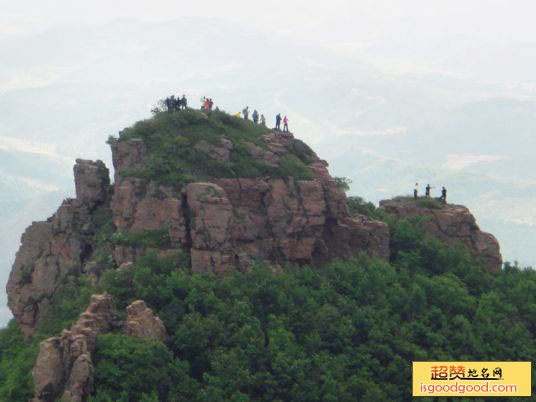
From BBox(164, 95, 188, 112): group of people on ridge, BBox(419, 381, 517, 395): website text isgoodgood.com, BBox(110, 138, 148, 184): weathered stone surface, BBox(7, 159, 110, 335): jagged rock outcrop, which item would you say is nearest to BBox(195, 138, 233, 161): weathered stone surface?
BBox(110, 138, 148, 184): weathered stone surface

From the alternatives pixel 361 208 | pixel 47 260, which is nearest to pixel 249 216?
pixel 361 208

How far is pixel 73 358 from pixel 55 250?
10145 millimetres

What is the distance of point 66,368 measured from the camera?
28.9 m

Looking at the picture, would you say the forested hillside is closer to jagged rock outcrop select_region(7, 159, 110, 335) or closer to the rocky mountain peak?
the rocky mountain peak

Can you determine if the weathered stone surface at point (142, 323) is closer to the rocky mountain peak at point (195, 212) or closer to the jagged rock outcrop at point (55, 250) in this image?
the rocky mountain peak at point (195, 212)

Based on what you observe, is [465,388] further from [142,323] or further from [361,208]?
[361,208]

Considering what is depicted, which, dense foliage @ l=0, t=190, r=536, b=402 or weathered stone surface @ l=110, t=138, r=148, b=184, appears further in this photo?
weathered stone surface @ l=110, t=138, r=148, b=184

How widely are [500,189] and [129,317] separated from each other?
168339 millimetres

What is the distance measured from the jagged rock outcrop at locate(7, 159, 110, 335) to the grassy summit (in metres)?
1.91

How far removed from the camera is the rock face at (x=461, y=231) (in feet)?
137

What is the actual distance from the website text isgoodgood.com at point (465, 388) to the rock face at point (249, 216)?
6.96 metres

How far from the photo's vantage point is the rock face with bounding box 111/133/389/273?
35.3 m

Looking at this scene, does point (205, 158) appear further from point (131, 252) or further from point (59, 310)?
point (59, 310)

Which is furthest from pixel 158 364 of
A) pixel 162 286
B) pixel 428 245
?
pixel 428 245
